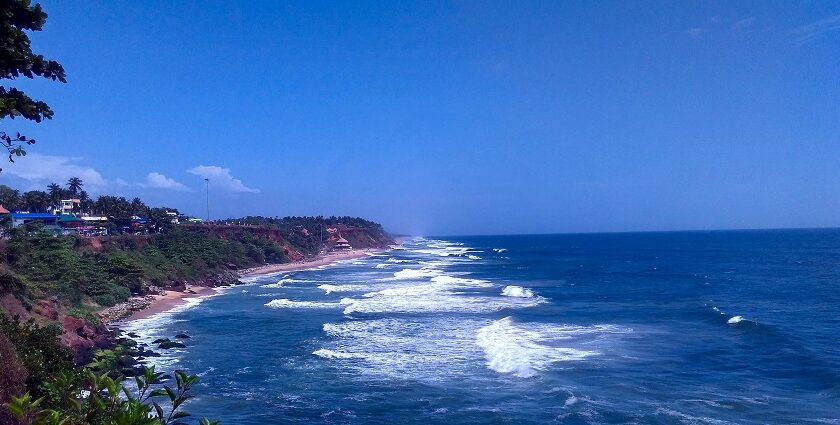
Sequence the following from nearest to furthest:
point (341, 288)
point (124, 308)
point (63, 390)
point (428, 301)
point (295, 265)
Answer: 1. point (63, 390)
2. point (124, 308)
3. point (428, 301)
4. point (341, 288)
5. point (295, 265)

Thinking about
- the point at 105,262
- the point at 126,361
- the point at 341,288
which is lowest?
the point at 126,361

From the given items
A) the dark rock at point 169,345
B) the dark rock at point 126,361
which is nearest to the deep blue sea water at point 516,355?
the dark rock at point 169,345

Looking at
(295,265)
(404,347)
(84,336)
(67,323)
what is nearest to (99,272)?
(67,323)

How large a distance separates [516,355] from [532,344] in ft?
9.30

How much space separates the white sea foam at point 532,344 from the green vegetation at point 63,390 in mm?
13213

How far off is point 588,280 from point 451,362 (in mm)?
39997

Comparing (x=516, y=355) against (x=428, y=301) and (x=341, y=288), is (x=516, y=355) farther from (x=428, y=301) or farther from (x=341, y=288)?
(x=341, y=288)

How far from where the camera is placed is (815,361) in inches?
1009

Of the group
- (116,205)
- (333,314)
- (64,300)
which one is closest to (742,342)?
(333,314)

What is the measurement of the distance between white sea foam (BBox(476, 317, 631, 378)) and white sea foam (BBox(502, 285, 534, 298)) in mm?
12651

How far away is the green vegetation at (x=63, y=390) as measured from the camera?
6.06 metres

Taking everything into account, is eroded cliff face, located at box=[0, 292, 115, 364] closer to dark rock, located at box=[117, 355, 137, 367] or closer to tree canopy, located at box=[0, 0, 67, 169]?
dark rock, located at box=[117, 355, 137, 367]

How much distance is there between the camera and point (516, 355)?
26.6m

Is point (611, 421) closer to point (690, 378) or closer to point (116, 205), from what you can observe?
point (690, 378)
